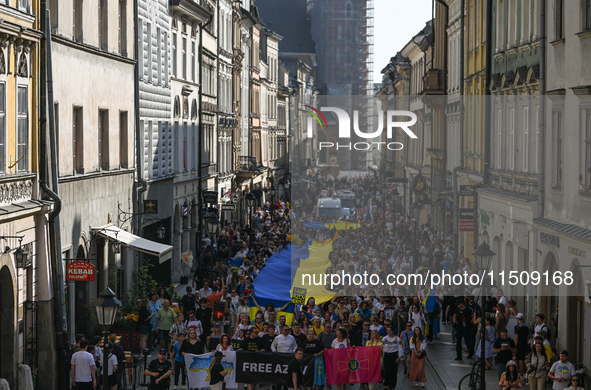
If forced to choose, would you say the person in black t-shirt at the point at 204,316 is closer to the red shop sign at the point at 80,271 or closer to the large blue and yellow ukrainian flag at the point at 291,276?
the large blue and yellow ukrainian flag at the point at 291,276

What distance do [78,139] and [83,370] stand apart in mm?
8996

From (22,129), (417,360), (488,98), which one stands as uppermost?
(488,98)

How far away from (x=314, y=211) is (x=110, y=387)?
40.3ft

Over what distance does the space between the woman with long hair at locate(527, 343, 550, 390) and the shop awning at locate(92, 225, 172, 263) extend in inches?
412

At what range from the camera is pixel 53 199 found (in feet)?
65.3

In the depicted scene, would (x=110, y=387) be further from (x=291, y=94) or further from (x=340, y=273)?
(x=291, y=94)

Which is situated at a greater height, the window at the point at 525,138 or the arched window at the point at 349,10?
the arched window at the point at 349,10

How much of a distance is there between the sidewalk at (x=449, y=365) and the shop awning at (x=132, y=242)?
752 centimetres

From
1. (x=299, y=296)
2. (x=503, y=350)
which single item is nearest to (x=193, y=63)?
(x=299, y=296)

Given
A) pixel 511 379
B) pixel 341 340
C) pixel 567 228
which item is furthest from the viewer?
pixel 567 228

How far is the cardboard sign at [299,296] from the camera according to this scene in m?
22.1

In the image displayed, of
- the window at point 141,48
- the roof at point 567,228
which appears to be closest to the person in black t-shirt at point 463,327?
the roof at point 567,228

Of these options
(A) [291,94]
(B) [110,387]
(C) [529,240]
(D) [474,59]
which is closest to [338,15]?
(A) [291,94]

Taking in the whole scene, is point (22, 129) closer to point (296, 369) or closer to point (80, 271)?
point (80, 271)
